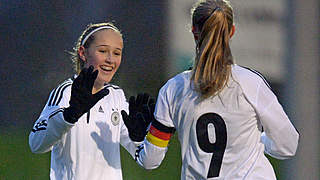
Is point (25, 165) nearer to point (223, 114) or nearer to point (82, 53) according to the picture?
point (82, 53)

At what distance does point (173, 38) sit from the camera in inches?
243

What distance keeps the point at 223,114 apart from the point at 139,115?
0.56 metres

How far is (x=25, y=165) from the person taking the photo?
5699mm

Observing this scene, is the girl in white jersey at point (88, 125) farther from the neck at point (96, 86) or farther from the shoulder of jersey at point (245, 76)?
the shoulder of jersey at point (245, 76)

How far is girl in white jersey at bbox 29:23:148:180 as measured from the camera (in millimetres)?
2959

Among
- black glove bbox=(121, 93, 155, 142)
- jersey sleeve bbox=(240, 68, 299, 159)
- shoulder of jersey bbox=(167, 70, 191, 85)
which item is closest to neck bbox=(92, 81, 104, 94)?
black glove bbox=(121, 93, 155, 142)

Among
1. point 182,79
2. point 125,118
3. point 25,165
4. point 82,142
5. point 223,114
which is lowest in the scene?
point 25,165

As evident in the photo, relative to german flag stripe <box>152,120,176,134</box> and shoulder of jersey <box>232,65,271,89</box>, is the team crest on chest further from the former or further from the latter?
shoulder of jersey <box>232,65,271,89</box>

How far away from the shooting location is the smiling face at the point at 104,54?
126 inches

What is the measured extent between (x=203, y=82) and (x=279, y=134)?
1.10 ft

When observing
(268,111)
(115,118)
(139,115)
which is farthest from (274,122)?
(115,118)

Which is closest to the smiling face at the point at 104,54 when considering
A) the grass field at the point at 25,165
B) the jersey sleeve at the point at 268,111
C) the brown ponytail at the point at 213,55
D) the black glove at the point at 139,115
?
the black glove at the point at 139,115

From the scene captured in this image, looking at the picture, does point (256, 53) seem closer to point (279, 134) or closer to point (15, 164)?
point (15, 164)

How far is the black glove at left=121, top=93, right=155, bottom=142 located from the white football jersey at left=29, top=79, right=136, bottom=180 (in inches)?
4.6
